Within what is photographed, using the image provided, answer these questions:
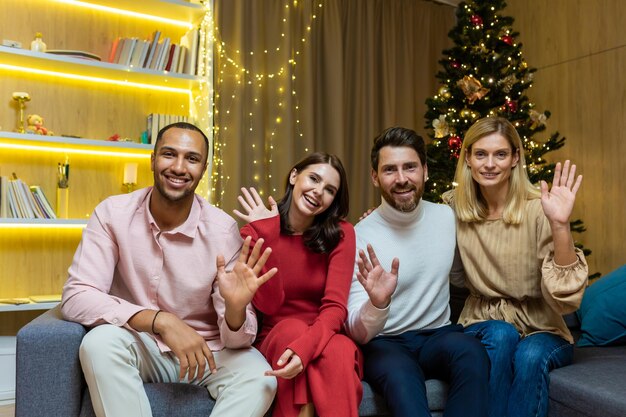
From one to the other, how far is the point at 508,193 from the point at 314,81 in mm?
2414

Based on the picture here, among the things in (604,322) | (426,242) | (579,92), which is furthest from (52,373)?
(579,92)

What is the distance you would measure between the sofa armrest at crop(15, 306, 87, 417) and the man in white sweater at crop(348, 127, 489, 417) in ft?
2.85

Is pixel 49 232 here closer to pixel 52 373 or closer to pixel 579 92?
pixel 52 373

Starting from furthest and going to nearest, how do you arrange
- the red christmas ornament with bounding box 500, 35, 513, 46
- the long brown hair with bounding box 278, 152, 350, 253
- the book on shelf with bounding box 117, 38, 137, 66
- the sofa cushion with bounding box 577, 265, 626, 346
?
the red christmas ornament with bounding box 500, 35, 513, 46, the book on shelf with bounding box 117, 38, 137, 66, the sofa cushion with bounding box 577, 265, 626, 346, the long brown hair with bounding box 278, 152, 350, 253

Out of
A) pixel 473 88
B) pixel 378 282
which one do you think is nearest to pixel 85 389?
pixel 378 282

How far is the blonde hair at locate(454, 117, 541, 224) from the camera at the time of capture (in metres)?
2.10

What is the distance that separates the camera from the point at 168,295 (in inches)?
71.6

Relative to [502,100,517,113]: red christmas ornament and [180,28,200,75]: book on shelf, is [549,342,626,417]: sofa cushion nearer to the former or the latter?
[502,100,517,113]: red christmas ornament

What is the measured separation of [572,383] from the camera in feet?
5.85

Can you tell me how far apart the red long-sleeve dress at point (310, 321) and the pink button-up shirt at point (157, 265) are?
0.10 m

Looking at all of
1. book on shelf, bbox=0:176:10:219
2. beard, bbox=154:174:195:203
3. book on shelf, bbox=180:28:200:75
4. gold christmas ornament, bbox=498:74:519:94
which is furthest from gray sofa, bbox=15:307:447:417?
gold christmas ornament, bbox=498:74:519:94

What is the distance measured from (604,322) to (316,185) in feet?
4.42

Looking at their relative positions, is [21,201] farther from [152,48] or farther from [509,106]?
[509,106]

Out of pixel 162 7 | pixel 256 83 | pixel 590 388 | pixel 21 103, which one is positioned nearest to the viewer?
pixel 590 388
